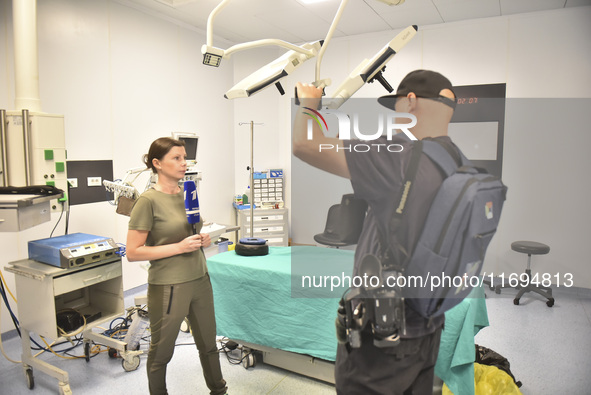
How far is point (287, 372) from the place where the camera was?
2.62m

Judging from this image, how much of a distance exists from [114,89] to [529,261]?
425 cm

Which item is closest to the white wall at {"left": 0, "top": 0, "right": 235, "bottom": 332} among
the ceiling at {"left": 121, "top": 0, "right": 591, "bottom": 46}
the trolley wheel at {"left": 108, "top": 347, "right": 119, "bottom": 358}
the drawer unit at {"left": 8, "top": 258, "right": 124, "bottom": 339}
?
the ceiling at {"left": 121, "top": 0, "right": 591, "bottom": 46}

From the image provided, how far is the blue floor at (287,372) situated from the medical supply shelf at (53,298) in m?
0.14

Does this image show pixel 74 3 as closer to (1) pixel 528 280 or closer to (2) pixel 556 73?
(2) pixel 556 73

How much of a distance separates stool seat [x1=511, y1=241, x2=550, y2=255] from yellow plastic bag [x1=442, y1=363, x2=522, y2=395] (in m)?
1.97

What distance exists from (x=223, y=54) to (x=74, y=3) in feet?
7.73

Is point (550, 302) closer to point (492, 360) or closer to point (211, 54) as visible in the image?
point (492, 360)

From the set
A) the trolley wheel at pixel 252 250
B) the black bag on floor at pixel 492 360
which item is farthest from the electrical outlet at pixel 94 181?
the black bag on floor at pixel 492 360

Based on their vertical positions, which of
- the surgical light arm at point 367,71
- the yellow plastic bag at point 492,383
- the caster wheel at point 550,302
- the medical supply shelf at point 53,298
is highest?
the surgical light arm at point 367,71

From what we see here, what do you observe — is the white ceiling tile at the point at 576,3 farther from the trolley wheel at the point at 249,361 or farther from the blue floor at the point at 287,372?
the trolley wheel at the point at 249,361

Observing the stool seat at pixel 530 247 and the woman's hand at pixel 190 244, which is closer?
the woman's hand at pixel 190 244

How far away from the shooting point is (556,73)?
4.01m

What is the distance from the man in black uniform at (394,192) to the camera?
1.15 m

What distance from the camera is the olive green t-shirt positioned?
6.26 ft
